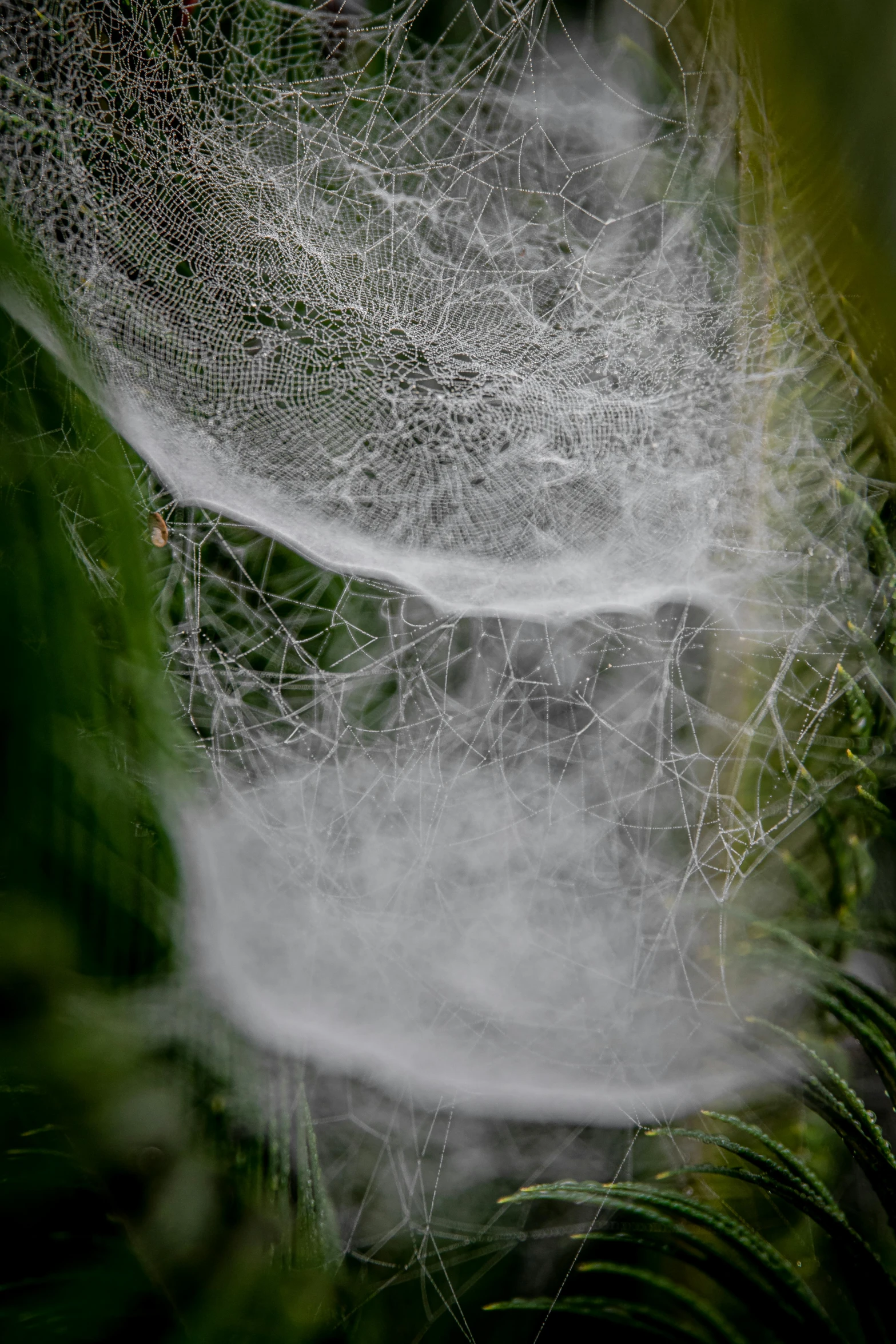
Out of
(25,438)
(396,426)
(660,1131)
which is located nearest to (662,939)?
(660,1131)

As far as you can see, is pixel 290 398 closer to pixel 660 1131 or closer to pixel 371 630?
pixel 371 630

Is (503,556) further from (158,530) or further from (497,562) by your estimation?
(158,530)

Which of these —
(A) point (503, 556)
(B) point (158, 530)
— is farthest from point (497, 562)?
(B) point (158, 530)

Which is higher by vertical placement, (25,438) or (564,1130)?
(25,438)

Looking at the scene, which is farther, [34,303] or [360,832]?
[360,832]

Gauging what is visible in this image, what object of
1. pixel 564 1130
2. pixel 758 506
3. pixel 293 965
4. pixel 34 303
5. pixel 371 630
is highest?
pixel 34 303
